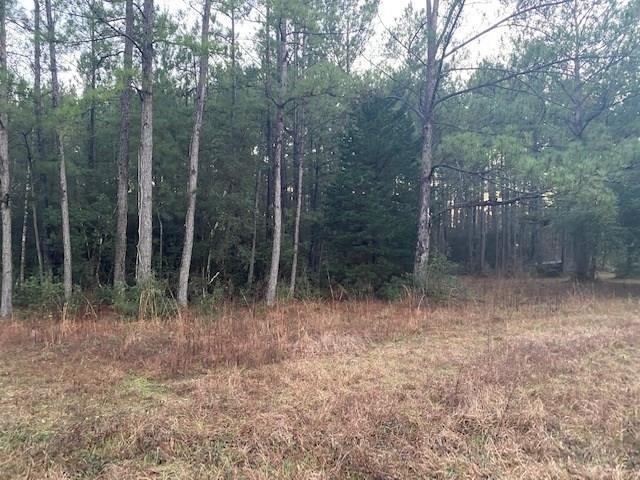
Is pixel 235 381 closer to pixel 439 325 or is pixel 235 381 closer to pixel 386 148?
pixel 439 325

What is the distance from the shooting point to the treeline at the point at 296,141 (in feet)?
27.2

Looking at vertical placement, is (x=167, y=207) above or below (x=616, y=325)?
above

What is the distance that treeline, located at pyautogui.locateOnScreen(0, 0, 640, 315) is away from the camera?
27.2 ft

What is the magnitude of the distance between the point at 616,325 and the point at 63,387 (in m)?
8.05

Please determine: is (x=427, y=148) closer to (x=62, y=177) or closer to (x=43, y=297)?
(x=62, y=177)

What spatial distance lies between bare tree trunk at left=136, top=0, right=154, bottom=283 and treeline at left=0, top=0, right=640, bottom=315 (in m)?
0.04

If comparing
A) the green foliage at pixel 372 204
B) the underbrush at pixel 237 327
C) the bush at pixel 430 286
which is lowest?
the underbrush at pixel 237 327

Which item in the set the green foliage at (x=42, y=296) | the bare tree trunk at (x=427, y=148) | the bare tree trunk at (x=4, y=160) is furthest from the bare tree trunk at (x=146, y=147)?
the bare tree trunk at (x=427, y=148)

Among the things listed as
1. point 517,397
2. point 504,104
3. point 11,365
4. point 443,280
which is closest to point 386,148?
point 504,104

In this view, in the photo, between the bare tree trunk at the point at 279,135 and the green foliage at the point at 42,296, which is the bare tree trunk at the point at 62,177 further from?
the bare tree trunk at the point at 279,135

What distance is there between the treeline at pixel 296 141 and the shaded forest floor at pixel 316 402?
3.73 metres

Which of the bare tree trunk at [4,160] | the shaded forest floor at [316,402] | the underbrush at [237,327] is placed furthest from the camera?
the bare tree trunk at [4,160]

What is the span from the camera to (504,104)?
11.2 m

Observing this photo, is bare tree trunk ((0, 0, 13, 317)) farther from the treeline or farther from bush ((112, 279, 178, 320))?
bush ((112, 279, 178, 320))
